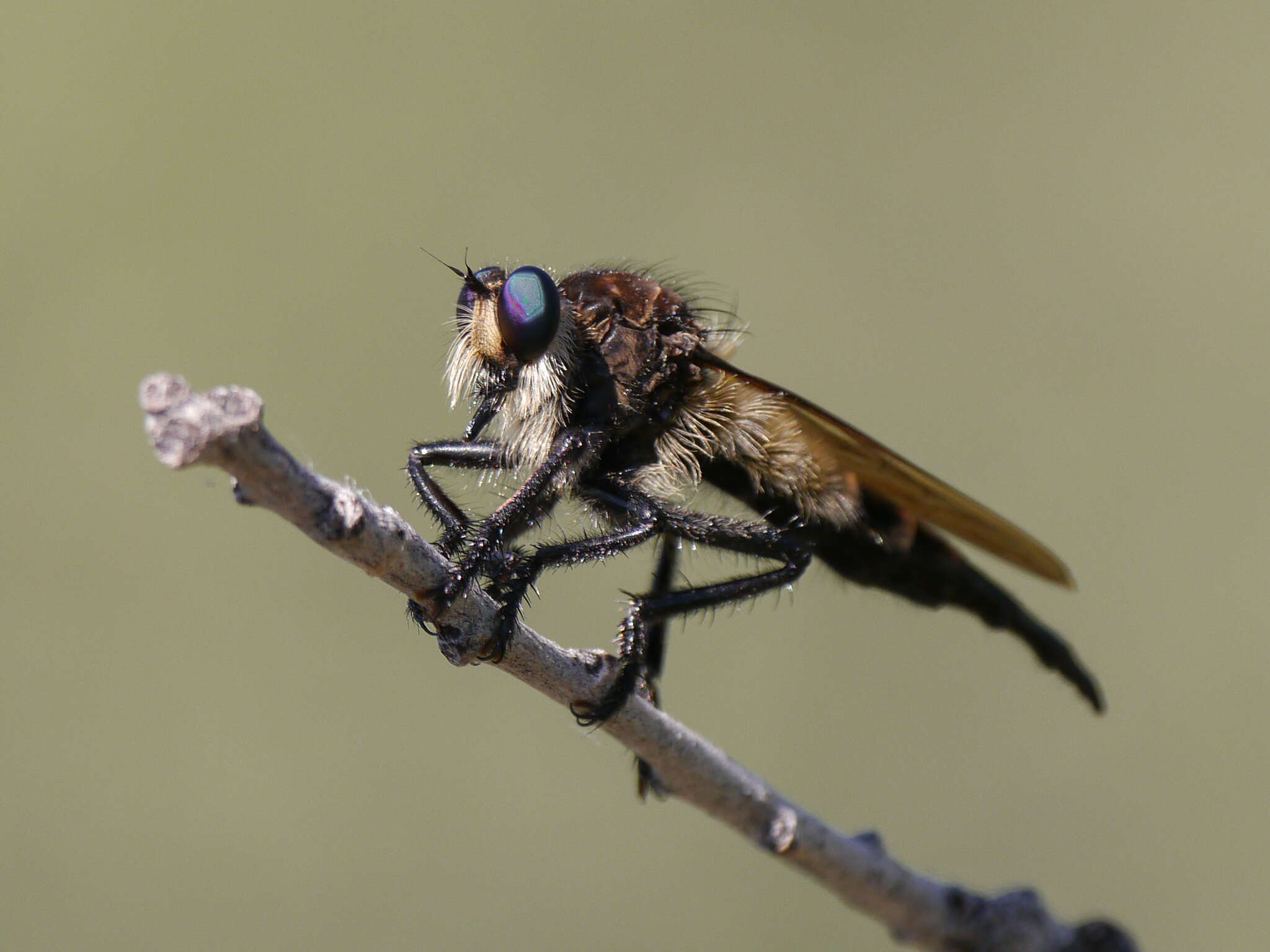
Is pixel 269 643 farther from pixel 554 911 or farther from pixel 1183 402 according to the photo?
pixel 1183 402

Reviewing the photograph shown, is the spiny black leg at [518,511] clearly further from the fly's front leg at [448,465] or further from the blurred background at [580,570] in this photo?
the blurred background at [580,570]

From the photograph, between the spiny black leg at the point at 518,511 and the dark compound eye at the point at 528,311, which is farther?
the dark compound eye at the point at 528,311

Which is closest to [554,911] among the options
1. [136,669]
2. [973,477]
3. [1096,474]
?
[136,669]

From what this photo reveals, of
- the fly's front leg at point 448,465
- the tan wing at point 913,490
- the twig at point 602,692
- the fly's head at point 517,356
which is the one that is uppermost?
the tan wing at point 913,490

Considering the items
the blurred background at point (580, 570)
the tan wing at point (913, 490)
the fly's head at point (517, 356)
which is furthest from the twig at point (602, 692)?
the blurred background at point (580, 570)

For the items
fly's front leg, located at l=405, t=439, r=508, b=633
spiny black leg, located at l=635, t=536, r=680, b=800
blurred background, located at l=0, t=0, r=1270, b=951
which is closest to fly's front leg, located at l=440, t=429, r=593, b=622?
fly's front leg, located at l=405, t=439, r=508, b=633

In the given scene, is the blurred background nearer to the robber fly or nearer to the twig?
the robber fly
